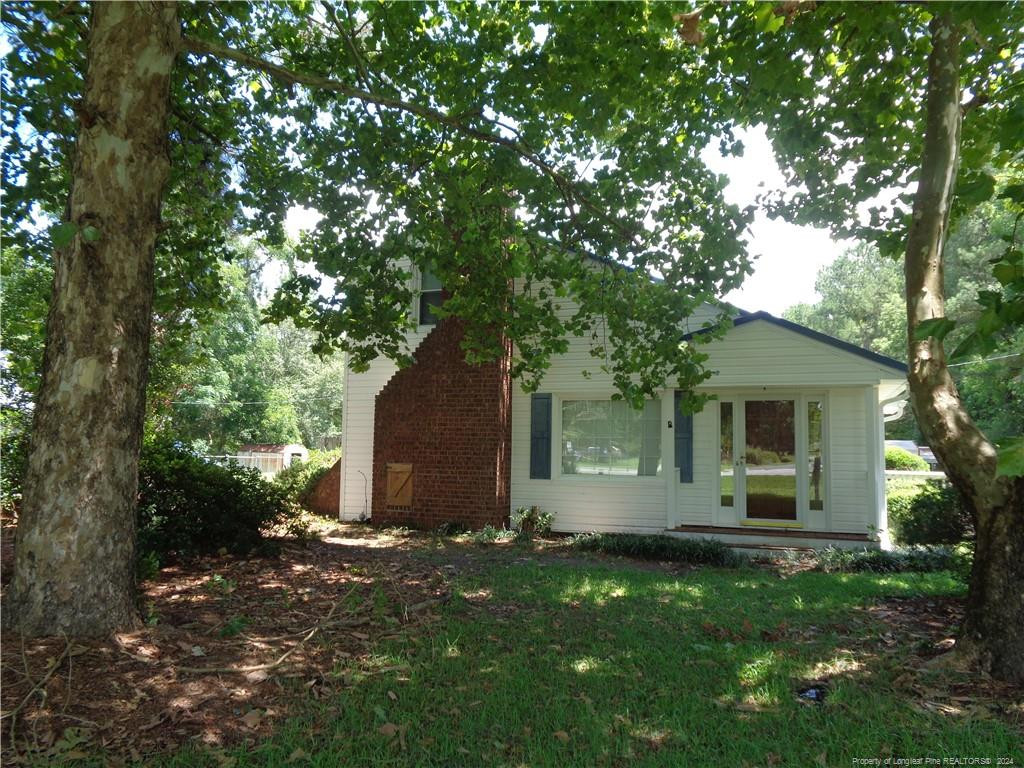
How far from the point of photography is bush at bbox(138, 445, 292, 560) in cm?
746

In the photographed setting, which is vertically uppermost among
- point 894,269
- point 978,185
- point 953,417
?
point 894,269

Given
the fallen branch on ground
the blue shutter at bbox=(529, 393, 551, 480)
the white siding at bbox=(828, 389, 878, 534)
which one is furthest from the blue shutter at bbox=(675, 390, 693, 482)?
the fallen branch on ground

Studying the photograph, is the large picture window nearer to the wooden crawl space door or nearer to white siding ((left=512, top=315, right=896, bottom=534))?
white siding ((left=512, top=315, right=896, bottom=534))

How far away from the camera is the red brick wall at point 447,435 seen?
40.5 feet

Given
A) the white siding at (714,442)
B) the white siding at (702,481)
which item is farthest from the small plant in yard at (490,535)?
the white siding at (702,481)

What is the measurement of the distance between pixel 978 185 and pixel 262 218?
25.1ft

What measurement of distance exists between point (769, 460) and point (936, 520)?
103 inches

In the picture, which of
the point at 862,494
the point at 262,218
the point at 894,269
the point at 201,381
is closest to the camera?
the point at 262,218

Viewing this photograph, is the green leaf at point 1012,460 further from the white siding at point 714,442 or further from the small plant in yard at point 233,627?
the white siding at point 714,442

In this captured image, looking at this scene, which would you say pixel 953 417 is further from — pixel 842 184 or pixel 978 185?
pixel 842 184

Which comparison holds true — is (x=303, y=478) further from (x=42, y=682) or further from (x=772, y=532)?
(x=42, y=682)

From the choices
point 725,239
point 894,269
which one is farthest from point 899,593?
point 894,269

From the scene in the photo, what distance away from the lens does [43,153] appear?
7.19 meters

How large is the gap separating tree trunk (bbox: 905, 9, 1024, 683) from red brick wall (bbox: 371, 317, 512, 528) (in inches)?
306
